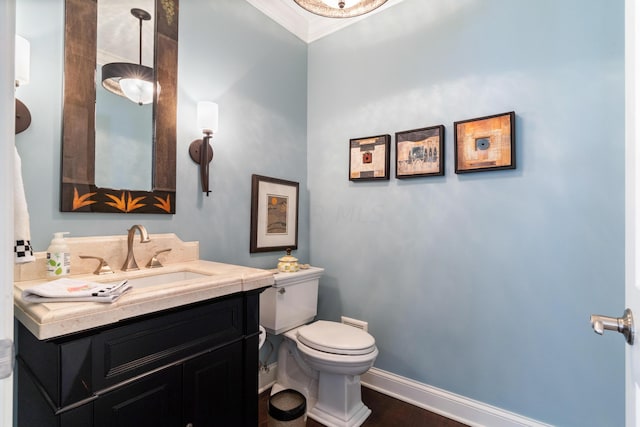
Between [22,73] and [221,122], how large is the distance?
91cm

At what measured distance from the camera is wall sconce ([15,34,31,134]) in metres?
1.11

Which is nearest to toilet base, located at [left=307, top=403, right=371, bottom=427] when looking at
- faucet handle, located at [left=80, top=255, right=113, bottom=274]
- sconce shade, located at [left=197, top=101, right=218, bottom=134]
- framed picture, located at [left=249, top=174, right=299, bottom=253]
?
framed picture, located at [left=249, top=174, right=299, bottom=253]

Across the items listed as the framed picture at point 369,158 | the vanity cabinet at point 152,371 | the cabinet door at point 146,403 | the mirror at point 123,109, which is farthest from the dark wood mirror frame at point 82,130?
the framed picture at point 369,158

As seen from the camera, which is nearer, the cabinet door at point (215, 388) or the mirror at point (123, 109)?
the cabinet door at point (215, 388)

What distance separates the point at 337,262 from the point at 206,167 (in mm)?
1160

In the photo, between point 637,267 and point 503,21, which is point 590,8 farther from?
point 637,267

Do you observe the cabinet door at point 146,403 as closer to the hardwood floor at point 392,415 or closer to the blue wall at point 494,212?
the hardwood floor at point 392,415

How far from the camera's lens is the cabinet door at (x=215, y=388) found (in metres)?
1.12

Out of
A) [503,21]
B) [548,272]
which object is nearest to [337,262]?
[548,272]

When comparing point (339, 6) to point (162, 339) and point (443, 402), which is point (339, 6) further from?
point (443, 402)

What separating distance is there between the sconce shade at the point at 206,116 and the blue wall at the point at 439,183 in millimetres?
95

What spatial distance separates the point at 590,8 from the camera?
4.96 ft

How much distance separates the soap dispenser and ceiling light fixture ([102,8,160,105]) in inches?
28.0

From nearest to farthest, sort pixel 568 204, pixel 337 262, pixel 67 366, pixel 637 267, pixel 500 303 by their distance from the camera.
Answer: pixel 637 267, pixel 67 366, pixel 568 204, pixel 500 303, pixel 337 262
